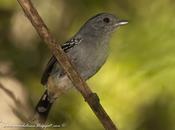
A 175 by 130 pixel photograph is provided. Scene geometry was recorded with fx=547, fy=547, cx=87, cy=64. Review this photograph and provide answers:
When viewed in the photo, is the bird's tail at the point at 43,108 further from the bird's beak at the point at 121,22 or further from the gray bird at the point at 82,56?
the bird's beak at the point at 121,22

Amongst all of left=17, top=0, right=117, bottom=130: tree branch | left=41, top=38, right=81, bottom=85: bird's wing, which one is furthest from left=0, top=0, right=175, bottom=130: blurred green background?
left=17, top=0, right=117, bottom=130: tree branch

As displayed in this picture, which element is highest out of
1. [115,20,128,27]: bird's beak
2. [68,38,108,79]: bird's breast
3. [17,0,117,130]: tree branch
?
[17,0,117,130]: tree branch

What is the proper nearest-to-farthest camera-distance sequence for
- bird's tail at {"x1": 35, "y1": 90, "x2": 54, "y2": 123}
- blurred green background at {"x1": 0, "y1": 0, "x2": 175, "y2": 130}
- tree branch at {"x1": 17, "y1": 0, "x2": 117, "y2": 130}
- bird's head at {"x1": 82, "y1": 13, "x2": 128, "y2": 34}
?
tree branch at {"x1": 17, "y1": 0, "x2": 117, "y2": 130}, blurred green background at {"x1": 0, "y1": 0, "x2": 175, "y2": 130}, bird's tail at {"x1": 35, "y1": 90, "x2": 54, "y2": 123}, bird's head at {"x1": 82, "y1": 13, "x2": 128, "y2": 34}

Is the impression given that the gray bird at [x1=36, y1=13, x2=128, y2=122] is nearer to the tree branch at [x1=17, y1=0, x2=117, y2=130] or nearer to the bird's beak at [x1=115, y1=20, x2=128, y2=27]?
the bird's beak at [x1=115, y1=20, x2=128, y2=27]

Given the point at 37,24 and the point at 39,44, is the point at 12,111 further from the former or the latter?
the point at 37,24

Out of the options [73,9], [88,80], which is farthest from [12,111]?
[73,9]

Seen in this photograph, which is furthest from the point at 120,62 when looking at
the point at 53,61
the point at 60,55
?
the point at 60,55

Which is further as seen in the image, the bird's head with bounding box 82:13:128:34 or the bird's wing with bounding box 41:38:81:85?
the bird's head with bounding box 82:13:128:34

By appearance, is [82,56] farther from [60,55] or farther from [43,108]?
[60,55]
